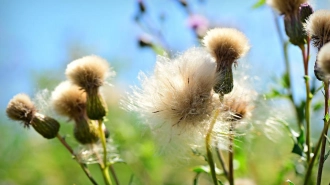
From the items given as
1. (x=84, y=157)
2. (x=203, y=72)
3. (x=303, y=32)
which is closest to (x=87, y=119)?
(x=84, y=157)

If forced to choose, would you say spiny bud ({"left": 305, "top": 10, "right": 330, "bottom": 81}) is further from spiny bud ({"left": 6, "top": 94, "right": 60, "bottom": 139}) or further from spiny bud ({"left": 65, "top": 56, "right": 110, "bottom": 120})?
spiny bud ({"left": 6, "top": 94, "right": 60, "bottom": 139})

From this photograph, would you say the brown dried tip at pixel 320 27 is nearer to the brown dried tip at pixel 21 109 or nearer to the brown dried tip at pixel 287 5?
the brown dried tip at pixel 287 5

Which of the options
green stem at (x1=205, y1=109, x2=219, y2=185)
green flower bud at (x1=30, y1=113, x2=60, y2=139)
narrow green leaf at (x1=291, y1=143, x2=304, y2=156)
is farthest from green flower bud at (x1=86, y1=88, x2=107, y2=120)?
narrow green leaf at (x1=291, y1=143, x2=304, y2=156)

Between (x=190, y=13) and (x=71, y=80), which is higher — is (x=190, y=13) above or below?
above

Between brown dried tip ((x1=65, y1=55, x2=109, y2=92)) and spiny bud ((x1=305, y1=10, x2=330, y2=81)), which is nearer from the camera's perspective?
spiny bud ((x1=305, y1=10, x2=330, y2=81))

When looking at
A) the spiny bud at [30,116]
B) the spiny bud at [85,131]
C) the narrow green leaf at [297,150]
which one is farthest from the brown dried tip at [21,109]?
the narrow green leaf at [297,150]

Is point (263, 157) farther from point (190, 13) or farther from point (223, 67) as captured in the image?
point (223, 67)
